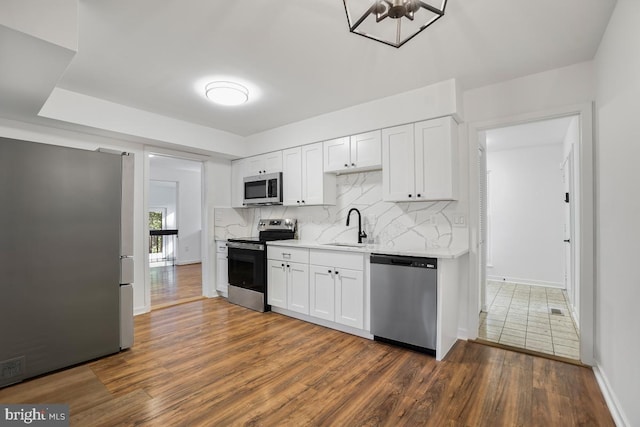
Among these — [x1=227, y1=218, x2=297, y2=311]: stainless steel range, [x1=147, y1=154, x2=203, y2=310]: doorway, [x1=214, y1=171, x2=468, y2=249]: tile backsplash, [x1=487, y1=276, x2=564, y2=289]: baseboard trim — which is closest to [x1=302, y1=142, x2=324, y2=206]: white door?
[x1=214, y1=171, x2=468, y2=249]: tile backsplash

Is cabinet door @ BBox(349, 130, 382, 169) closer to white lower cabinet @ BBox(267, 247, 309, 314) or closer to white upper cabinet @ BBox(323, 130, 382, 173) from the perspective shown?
white upper cabinet @ BBox(323, 130, 382, 173)

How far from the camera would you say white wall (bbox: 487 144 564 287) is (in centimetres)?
531

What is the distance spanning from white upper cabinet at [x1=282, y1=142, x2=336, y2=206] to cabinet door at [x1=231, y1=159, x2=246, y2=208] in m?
0.95

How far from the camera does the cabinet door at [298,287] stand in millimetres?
3541

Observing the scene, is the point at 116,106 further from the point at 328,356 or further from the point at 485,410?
the point at 485,410

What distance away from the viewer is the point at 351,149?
3541mm

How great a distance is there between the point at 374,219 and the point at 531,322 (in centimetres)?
217

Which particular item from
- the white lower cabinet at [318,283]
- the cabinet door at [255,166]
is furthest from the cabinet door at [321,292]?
the cabinet door at [255,166]

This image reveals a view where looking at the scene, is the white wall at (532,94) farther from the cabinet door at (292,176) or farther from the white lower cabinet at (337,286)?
the cabinet door at (292,176)

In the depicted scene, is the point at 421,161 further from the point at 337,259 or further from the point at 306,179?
the point at 306,179

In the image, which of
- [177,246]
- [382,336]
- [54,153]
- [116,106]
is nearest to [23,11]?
[54,153]

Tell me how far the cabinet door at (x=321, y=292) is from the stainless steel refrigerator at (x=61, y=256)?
1.78 metres

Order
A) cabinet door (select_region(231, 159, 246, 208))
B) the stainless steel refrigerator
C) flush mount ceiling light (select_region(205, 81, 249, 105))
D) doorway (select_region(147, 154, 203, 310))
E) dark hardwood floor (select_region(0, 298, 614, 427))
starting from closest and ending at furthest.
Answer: dark hardwood floor (select_region(0, 298, 614, 427)) < the stainless steel refrigerator < flush mount ceiling light (select_region(205, 81, 249, 105)) < cabinet door (select_region(231, 159, 246, 208)) < doorway (select_region(147, 154, 203, 310))

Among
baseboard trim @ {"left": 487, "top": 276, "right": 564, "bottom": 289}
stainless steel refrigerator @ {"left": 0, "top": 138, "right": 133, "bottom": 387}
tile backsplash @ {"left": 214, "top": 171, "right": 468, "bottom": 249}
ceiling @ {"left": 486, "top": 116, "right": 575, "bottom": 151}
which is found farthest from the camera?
baseboard trim @ {"left": 487, "top": 276, "right": 564, "bottom": 289}
